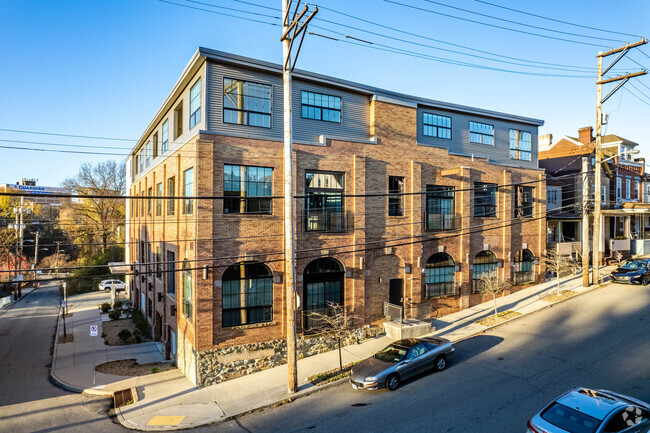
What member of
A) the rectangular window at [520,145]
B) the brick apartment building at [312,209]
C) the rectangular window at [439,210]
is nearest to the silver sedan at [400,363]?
the brick apartment building at [312,209]

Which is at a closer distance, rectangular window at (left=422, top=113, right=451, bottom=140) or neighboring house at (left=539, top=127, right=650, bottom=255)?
rectangular window at (left=422, top=113, right=451, bottom=140)

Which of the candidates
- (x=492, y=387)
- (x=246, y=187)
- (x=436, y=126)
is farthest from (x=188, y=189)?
(x=492, y=387)

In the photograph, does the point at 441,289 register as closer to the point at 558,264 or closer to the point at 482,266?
the point at 482,266

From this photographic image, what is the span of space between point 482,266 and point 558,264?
191 inches

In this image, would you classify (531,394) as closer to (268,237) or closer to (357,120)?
(268,237)

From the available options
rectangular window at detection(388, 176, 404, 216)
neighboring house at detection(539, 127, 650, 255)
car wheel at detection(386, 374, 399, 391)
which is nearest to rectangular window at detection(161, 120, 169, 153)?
rectangular window at detection(388, 176, 404, 216)

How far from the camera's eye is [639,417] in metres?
8.64

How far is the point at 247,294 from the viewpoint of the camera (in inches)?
685

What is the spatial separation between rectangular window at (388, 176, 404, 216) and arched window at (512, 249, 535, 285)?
11.2 m

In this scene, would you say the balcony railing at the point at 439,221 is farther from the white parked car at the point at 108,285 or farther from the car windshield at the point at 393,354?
the white parked car at the point at 108,285

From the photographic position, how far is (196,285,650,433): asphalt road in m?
11.3

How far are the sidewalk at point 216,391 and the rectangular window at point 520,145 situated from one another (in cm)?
1200

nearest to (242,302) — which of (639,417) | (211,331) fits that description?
(211,331)

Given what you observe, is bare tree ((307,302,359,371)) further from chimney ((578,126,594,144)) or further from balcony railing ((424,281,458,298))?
chimney ((578,126,594,144))
